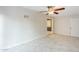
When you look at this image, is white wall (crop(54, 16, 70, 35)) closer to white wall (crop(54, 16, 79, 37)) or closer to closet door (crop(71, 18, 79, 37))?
white wall (crop(54, 16, 79, 37))

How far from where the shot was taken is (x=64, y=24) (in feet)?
35.2

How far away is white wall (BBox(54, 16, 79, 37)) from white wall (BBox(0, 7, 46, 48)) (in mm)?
3597

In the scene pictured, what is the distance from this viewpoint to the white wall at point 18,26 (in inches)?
200

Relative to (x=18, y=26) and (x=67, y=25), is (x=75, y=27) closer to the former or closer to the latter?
(x=67, y=25)

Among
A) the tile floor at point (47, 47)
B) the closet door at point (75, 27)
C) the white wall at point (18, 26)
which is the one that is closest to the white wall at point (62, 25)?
the closet door at point (75, 27)

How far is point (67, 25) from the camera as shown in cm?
1041

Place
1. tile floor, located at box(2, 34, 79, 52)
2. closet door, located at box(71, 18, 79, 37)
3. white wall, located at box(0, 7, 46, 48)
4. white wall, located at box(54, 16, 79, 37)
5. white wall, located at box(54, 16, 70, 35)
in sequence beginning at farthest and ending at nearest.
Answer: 1. white wall, located at box(54, 16, 70, 35)
2. white wall, located at box(54, 16, 79, 37)
3. closet door, located at box(71, 18, 79, 37)
4. white wall, located at box(0, 7, 46, 48)
5. tile floor, located at box(2, 34, 79, 52)

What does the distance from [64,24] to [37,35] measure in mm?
3910

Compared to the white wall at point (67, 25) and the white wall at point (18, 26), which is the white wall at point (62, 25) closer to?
the white wall at point (67, 25)

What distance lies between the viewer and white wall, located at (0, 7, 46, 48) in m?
5.07

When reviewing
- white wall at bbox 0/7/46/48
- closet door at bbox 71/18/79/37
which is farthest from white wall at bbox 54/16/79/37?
white wall at bbox 0/7/46/48

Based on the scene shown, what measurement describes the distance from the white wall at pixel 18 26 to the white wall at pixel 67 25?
142 inches

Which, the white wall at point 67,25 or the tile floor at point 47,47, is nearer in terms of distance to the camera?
Result: the tile floor at point 47,47
